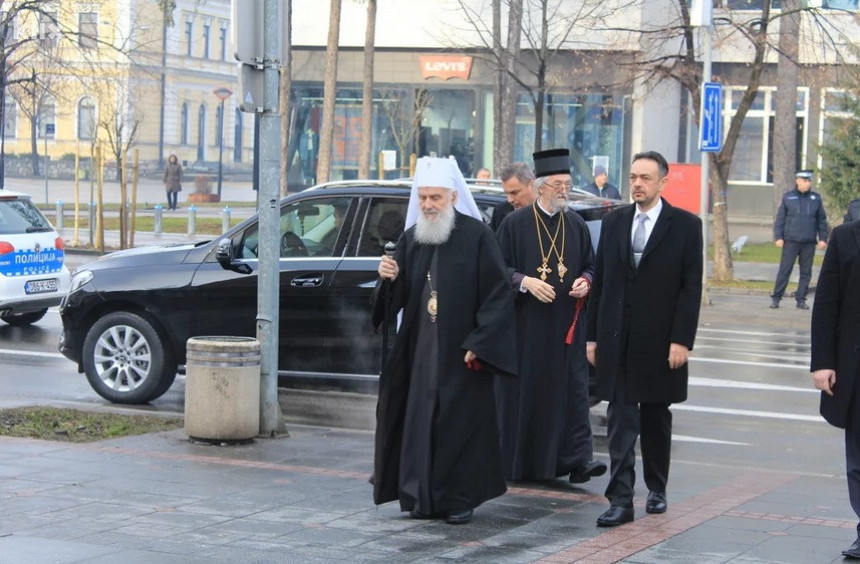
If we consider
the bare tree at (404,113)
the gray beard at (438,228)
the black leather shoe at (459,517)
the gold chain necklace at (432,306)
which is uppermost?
the bare tree at (404,113)

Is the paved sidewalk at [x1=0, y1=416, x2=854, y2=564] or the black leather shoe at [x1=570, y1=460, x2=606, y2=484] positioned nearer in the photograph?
the paved sidewalk at [x1=0, y1=416, x2=854, y2=564]

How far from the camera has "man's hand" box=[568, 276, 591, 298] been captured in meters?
8.66

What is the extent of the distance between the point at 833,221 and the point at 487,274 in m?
27.8

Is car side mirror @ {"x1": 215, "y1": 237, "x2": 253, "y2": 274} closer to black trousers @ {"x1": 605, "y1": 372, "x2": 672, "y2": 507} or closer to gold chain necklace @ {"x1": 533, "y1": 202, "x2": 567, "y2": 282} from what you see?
gold chain necklace @ {"x1": 533, "y1": 202, "x2": 567, "y2": 282}

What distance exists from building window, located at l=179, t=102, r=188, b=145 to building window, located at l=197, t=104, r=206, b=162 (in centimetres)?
98

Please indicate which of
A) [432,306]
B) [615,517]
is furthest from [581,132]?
Answer: [615,517]

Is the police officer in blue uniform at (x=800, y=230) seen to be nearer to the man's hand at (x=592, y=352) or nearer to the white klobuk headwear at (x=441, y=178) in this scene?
the man's hand at (x=592, y=352)

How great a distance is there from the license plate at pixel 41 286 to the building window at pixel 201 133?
67503 mm

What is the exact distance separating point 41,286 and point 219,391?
25.5ft

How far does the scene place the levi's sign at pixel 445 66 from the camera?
41.0 meters

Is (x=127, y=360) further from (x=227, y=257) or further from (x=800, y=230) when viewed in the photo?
(x=800, y=230)

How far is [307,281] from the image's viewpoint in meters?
11.1

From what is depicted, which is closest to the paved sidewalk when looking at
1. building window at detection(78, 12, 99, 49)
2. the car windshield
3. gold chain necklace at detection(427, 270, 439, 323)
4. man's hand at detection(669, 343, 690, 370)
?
man's hand at detection(669, 343, 690, 370)

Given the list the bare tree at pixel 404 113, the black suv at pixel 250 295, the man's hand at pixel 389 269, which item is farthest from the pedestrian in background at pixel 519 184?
the bare tree at pixel 404 113
